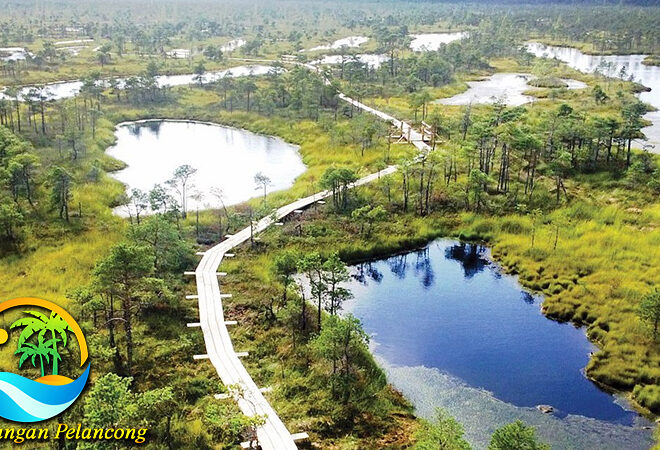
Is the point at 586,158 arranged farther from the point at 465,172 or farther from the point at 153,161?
the point at 153,161

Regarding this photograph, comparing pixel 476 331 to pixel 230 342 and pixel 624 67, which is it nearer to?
pixel 230 342

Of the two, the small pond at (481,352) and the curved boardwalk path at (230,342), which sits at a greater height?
the curved boardwalk path at (230,342)

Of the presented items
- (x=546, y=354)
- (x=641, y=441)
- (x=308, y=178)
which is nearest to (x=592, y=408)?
(x=641, y=441)

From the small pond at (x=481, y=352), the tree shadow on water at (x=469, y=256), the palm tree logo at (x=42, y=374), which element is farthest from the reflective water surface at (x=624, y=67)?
the palm tree logo at (x=42, y=374)

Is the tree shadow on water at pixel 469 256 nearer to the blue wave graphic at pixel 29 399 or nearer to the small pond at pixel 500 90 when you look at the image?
the blue wave graphic at pixel 29 399

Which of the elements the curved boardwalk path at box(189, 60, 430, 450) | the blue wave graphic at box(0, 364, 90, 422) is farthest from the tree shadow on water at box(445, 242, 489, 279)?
the blue wave graphic at box(0, 364, 90, 422)

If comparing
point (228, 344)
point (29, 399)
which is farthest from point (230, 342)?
point (29, 399)

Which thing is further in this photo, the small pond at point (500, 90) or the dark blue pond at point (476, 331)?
the small pond at point (500, 90)
